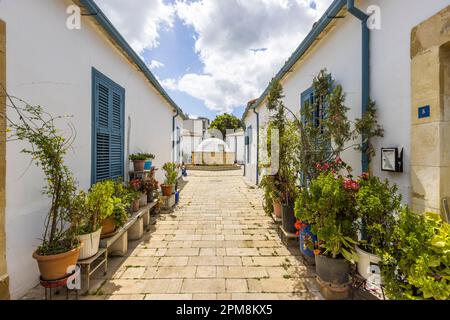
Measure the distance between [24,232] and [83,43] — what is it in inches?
117

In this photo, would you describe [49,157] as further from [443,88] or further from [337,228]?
[443,88]

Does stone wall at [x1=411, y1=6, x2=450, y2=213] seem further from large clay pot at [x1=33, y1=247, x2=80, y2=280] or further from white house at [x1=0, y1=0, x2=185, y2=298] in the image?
white house at [x1=0, y1=0, x2=185, y2=298]

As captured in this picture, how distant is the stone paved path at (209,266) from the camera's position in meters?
2.42

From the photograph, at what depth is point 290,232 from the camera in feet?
11.9

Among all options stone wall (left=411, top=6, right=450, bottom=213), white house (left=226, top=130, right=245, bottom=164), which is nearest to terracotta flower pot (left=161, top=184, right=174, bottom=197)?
stone wall (left=411, top=6, right=450, bottom=213)

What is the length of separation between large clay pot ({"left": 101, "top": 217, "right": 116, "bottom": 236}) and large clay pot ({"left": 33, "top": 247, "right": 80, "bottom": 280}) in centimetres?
76

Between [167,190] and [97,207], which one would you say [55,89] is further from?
[167,190]

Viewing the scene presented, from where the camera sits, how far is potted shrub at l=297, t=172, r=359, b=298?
7.36 feet

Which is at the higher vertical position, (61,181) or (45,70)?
(45,70)

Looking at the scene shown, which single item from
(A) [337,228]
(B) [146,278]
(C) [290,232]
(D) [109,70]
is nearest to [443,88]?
(A) [337,228]

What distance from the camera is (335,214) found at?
7.54 ft

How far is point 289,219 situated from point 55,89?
13.8 ft

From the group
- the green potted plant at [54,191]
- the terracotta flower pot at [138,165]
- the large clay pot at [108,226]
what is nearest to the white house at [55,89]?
the green potted plant at [54,191]

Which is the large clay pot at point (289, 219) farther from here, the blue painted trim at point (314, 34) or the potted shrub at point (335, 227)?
the blue painted trim at point (314, 34)
